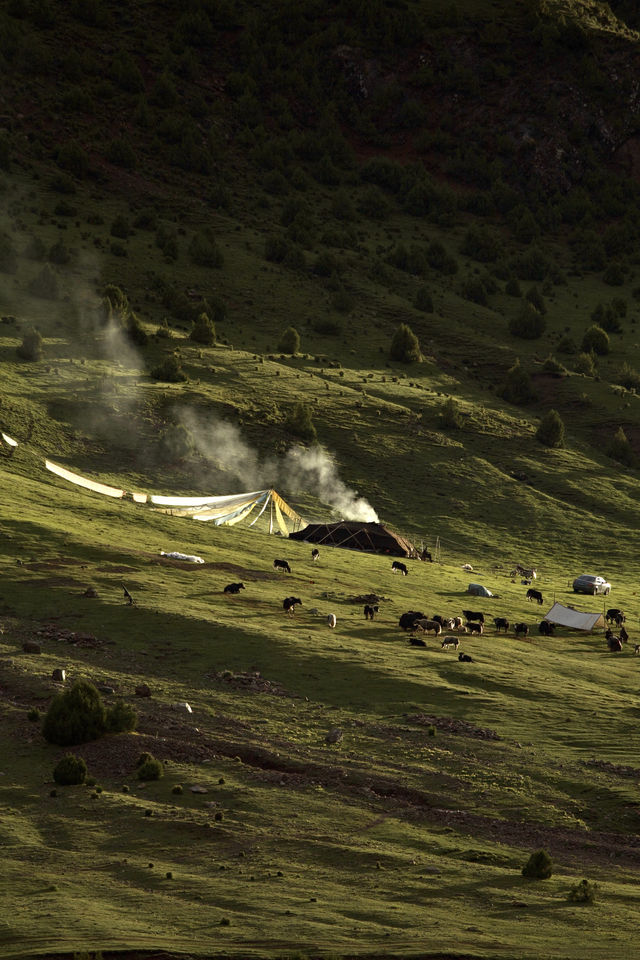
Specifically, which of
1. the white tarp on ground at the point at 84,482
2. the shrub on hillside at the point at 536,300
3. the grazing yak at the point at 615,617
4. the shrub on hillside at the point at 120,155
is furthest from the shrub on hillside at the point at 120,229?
the grazing yak at the point at 615,617

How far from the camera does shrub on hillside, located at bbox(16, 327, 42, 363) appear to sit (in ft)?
348

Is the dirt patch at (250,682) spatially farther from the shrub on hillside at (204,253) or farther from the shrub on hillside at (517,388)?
the shrub on hillside at (204,253)

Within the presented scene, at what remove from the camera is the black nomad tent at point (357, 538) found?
263 ft

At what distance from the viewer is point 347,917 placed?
27422 mm

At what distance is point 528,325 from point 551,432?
37.3m

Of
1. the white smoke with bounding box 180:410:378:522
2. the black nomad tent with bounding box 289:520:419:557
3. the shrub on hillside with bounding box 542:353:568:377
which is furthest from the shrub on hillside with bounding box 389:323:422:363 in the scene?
the black nomad tent with bounding box 289:520:419:557

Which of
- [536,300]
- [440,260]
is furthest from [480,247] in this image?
[536,300]

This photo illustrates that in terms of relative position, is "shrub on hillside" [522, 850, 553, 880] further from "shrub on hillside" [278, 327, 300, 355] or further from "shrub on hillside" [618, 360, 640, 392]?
"shrub on hillside" [618, 360, 640, 392]

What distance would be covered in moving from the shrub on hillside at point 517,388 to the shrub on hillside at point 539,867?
10409 centimetres

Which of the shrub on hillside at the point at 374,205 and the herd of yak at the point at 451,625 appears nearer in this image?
the herd of yak at the point at 451,625

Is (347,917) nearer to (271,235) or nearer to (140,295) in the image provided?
(140,295)

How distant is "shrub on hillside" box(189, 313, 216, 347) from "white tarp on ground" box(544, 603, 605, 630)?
66904 mm

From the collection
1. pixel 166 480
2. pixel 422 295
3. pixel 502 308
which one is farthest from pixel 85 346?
pixel 502 308

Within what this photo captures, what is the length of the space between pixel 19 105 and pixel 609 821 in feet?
526
